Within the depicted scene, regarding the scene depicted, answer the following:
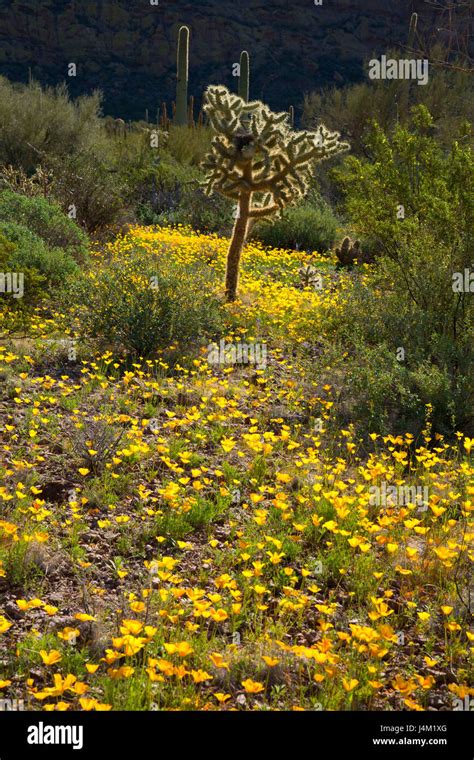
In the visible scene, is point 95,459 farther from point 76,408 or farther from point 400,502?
point 400,502

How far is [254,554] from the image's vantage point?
3617 millimetres

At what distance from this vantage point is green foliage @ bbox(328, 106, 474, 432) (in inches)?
219

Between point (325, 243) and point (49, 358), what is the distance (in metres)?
8.35

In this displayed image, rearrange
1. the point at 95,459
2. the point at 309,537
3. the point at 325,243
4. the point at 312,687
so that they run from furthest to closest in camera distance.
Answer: the point at 325,243, the point at 95,459, the point at 309,537, the point at 312,687

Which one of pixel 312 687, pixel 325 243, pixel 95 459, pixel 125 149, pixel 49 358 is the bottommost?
pixel 312 687

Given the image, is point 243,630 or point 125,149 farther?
point 125,149

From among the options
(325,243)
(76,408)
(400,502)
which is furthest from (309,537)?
(325,243)

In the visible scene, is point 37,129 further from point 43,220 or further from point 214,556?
point 214,556

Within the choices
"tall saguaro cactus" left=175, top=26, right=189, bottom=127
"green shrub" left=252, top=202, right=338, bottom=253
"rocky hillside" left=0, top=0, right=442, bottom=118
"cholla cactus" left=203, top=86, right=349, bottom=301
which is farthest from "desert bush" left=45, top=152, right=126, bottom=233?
"rocky hillside" left=0, top=0, right=442, bottom=118

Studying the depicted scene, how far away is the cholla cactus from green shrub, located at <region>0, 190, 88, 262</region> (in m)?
2.32

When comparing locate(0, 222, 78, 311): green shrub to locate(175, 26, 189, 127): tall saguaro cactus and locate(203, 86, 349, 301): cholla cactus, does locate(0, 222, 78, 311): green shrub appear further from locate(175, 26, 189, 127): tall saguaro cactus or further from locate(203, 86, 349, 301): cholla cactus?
locate(175, 26, 189, 127): tall saguaro cactus

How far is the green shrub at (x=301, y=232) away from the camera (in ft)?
44.1

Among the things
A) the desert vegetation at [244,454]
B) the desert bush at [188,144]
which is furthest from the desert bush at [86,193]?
the desert bush at [188,144]
